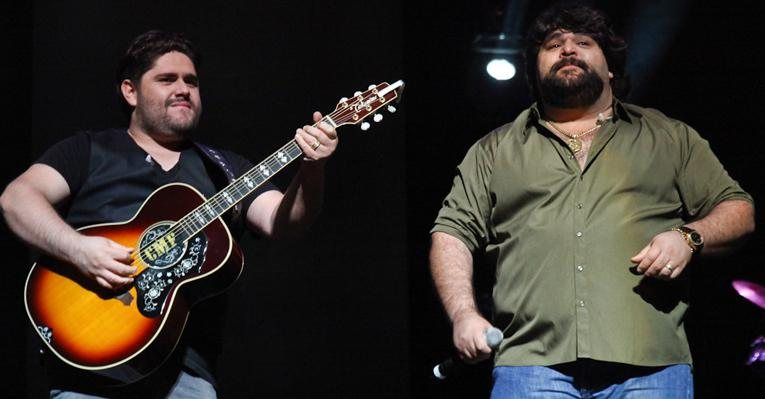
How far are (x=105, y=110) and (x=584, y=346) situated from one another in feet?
8.08

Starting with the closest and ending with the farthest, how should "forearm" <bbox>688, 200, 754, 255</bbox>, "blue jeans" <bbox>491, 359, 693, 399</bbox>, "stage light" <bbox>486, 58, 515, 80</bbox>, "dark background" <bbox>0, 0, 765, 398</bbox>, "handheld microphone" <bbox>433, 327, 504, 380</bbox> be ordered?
1. "handheld microphone" <bbox>433, 327, 504, 380</bbox>
2. "blue jeans" <bbox>491, 359, 693, 399</bbox>
3. "forearm" <bbox>688, 200, 754, 255</bbox>
4. "dark background" <bbox>0, 0, 765, 398</bbox>
5. "stage light" <bbox>486, 58, 515, 80</bbox>

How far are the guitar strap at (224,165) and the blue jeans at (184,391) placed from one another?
1.79ft

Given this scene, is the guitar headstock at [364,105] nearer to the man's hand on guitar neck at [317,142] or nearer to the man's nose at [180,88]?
the man's hand on guitar neck at [317,142]

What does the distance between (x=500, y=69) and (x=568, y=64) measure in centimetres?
155

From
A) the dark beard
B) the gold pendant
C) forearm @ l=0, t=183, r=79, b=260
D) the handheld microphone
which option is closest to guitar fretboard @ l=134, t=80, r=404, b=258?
forearm @ l=0, t=183, r=79, b=260

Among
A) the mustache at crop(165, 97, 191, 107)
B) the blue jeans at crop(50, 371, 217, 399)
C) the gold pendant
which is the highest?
the mustache at crop(165, 97, 191, 107)

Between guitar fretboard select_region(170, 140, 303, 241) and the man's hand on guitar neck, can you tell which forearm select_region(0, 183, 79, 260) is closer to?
guitar fretboard select_region(170, 140, 303, 241)

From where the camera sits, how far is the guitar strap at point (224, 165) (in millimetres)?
3299

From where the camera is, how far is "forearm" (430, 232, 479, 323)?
276cm

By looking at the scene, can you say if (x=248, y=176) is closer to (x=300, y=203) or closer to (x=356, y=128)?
(x=300, y=203)

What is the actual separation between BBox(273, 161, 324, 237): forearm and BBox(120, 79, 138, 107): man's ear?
0.71 m

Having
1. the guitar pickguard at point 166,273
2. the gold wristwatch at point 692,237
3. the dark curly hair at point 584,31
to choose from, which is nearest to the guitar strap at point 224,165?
the guitar pickguard at point 166,273

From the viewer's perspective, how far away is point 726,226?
2.75 meters

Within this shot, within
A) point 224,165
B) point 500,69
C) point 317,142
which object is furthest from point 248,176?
point 500,69
